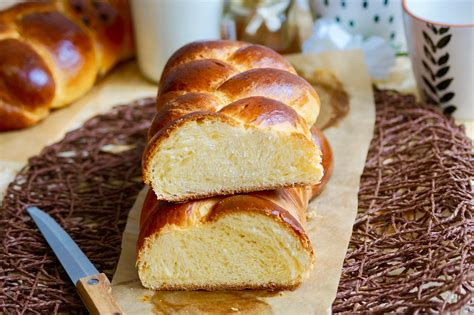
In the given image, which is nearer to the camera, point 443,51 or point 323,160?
point 323,160

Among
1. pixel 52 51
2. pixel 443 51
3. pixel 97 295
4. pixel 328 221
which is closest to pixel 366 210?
pixel 328 221

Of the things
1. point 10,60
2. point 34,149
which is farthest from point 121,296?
point 10,60

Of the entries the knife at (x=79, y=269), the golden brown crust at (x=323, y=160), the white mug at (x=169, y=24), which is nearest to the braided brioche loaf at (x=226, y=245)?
the knife at (x=79, y=269)

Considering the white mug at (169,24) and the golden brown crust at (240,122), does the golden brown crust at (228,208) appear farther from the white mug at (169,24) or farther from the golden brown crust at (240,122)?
the white mug at (169,24)

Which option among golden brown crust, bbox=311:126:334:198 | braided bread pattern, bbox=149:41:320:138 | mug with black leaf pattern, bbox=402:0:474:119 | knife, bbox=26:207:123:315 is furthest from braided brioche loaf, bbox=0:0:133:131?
mug with black leaf pattern, bbox=402:0:474:119

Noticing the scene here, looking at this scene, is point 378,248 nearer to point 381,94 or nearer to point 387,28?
point 381,94

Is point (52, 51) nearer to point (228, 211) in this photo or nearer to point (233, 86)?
point (233, 86)
